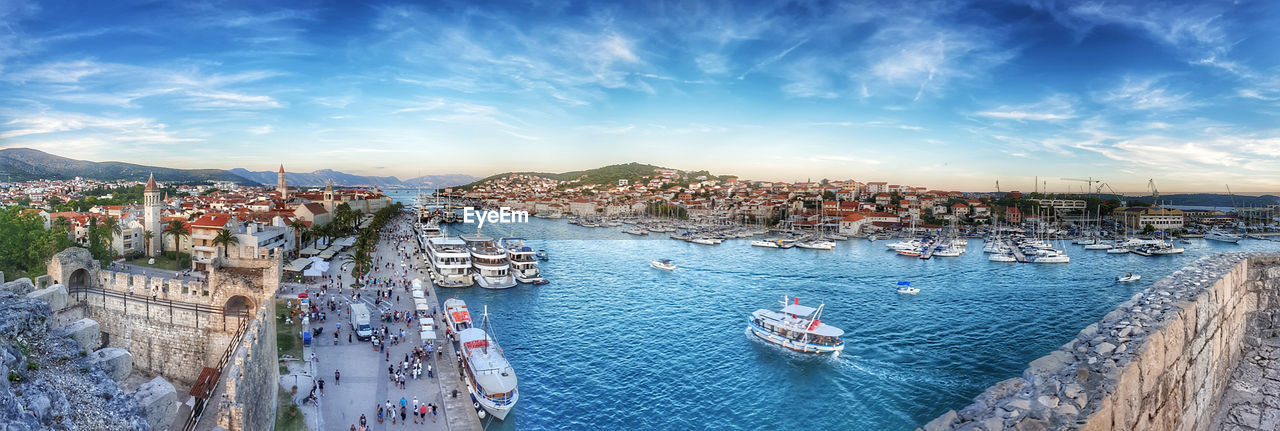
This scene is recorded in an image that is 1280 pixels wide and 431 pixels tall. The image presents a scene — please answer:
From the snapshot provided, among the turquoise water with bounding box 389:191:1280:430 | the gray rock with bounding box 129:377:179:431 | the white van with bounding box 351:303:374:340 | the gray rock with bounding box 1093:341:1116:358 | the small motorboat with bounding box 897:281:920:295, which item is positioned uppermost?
the gray rock with bounding box 1093:341:1116:358

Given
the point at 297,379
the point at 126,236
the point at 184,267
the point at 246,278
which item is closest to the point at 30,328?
the point at 246,278

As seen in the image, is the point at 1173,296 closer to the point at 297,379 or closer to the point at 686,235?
the point at 297,379

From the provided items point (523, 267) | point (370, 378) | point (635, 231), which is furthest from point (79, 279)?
point (635, 231)

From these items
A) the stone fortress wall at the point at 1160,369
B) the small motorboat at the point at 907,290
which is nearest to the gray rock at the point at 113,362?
the stone fortress wall at the point at 1160,369

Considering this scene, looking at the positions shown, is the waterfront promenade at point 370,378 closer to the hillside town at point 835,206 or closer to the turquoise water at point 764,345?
the turquoise water at point 764,345

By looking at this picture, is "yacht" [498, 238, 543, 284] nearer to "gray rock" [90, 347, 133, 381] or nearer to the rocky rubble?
"gray rock" [90, 347, 133, 381]

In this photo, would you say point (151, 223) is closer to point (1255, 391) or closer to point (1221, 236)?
point (1255, 391)

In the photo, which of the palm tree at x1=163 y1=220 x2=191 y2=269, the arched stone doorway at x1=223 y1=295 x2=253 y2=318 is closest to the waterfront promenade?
the arched stone doorway at x1=223 y1=295 x2=253 y2=318
